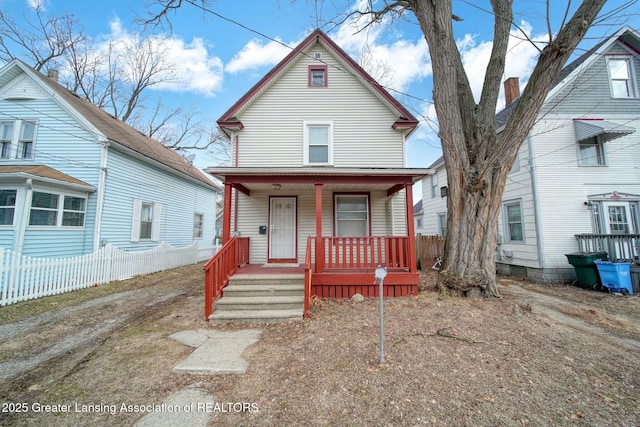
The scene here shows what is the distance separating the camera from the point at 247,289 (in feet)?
17.4

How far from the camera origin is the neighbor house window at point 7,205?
7344mm

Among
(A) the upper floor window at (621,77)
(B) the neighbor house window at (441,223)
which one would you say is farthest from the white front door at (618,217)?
(B) the neighbor house window at (441,223)

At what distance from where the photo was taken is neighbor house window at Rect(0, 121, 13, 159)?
8.73 m

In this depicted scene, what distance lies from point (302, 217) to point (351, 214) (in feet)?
5.15

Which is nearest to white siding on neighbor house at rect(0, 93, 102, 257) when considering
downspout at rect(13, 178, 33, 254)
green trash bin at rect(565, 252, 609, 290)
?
downspout at rect(13, 178, 33, 254)

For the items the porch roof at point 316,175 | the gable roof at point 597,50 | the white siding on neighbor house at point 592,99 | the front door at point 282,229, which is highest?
the gable roof at point 597,50

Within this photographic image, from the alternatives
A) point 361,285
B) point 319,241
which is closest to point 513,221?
point 361,285

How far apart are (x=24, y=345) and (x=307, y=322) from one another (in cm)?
439

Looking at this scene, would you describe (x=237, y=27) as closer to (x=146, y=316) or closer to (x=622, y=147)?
(x=146, y=316)

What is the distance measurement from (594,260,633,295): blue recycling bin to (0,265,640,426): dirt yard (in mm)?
2195

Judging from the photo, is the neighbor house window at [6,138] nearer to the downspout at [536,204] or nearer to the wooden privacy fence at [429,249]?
the wooden privacy fence at [429,249]

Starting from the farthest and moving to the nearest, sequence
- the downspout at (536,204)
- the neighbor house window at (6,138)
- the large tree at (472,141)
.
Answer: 1. the neighbor house window at (6,138)
2. the downspout at (536,204)
3. the large tree at (472,141)

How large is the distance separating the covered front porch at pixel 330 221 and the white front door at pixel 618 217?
7.08 metres

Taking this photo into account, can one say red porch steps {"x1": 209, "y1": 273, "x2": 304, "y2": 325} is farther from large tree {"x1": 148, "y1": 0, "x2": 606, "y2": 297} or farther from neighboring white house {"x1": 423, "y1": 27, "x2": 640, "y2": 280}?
neighboring white house {"x1": 423, "y1": 27, "x2": 640, "y2": 280}
